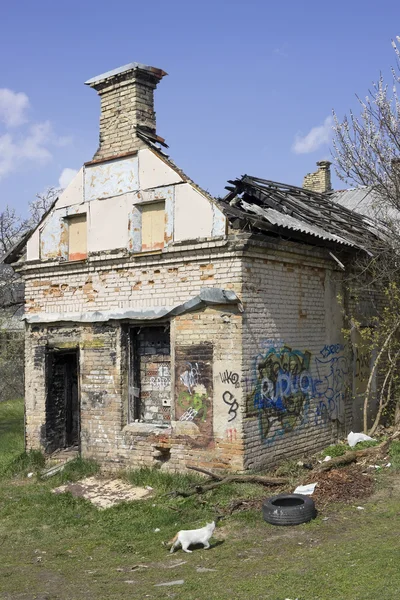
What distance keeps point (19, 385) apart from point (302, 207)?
16738 millimetres

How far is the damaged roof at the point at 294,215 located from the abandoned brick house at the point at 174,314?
0.04 m

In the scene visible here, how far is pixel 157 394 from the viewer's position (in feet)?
34.7

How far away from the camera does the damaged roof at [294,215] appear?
9.68 meters

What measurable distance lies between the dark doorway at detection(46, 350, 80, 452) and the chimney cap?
5.12 meters

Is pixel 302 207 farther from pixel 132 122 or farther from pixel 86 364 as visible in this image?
pixel 86 364

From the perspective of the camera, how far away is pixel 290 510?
7641 mm

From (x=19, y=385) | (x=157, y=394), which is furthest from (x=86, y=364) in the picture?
(x=19, y=385)

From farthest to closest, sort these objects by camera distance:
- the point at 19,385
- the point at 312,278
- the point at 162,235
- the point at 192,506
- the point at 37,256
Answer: the point at 19,385
the point at 37,256
the point at 312,278
the point at 162,235
the point at 192,506

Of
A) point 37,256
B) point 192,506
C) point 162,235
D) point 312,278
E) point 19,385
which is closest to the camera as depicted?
point 192,506

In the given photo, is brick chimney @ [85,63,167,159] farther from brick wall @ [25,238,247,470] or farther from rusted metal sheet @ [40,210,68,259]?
brick wall @ [25,238,247,470]

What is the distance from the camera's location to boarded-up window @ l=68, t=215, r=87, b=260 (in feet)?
38.1

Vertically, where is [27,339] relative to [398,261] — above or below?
below

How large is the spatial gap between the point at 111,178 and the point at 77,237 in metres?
1.39

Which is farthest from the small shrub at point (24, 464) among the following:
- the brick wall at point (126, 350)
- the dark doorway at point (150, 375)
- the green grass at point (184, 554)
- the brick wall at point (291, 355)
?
the brick wall at point (291, 355)
